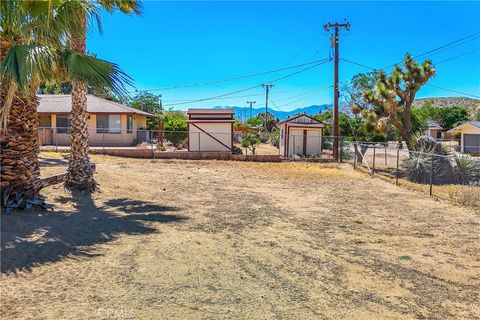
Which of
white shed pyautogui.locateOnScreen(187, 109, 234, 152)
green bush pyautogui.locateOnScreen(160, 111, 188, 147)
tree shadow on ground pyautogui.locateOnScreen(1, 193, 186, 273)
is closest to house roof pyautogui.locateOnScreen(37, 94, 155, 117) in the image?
green bush pyautogui.locateOnScreen(160, 111, 188, 147)

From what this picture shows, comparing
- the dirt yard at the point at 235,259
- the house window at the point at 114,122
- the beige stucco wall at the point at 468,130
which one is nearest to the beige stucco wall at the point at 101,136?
the house window at the point at 114,122

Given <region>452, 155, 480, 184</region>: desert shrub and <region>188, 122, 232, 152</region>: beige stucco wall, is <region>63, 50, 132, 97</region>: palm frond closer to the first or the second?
<region>452, 155, 480, 184</region>: desert shrub

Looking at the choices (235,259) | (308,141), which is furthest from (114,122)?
(235,259)

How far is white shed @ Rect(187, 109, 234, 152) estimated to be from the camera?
2788 cm

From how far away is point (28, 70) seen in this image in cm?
621

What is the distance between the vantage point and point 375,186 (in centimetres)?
1517

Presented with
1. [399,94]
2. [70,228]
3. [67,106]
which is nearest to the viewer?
[70,228]

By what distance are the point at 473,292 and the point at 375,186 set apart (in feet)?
34.1

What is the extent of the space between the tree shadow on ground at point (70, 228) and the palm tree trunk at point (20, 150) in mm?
533

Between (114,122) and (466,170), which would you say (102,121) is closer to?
(114,122)

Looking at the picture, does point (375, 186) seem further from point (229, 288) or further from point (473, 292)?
point (229, 288)

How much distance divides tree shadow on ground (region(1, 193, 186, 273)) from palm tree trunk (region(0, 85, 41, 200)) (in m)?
0.53

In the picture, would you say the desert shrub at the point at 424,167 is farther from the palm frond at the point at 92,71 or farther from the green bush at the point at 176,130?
the green bush at the point at 176,130

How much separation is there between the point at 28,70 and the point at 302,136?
2347 centimetres
